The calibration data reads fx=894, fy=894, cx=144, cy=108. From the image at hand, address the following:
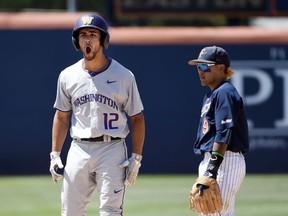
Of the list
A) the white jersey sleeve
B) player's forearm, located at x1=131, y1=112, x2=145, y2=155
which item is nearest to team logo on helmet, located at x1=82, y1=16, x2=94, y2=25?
the white jersey sleeve

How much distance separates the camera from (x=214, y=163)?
6.93m

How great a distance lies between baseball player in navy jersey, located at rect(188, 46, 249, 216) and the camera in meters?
6.95

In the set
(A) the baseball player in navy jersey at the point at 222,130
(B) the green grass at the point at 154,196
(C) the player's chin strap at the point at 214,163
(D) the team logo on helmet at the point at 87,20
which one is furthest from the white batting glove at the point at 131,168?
(B) the green grass at the point at 154,196

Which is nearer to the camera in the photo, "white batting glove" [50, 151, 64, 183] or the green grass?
"white batting glove" [50, 151, 64, 183]

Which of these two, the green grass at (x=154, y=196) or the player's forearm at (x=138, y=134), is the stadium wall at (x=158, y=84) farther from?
the player's forearm at (x=138, y=134)

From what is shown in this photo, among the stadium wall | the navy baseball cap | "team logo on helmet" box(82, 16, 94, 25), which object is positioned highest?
"team logo on helmet" box(82, 16, 94, 25)

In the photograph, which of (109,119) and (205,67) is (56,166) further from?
(205,67)

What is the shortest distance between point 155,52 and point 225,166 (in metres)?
9.82

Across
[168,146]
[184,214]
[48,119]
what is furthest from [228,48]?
[184,214]

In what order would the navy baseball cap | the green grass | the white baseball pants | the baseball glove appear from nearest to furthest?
the baseball glove → the white baseball pants → the navy baseball cap → the green grass

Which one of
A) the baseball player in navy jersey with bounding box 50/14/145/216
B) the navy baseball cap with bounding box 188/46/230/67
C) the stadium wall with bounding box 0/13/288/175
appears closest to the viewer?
the navy baseball cap with bounding box 188/46/230/67

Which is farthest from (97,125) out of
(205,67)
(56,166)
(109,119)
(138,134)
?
(205,67)

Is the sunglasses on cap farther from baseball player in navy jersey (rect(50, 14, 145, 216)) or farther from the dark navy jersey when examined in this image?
baseball player in navy jersey (rect(50, 14, 145, 216))

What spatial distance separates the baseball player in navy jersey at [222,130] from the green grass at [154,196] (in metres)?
4.09
